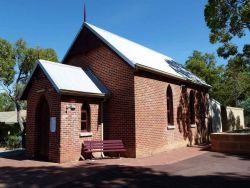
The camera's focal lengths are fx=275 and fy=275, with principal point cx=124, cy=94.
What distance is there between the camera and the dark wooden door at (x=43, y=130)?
14.3m

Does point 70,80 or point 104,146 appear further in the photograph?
point 70,80

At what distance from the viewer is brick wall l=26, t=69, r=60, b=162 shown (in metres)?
12.9

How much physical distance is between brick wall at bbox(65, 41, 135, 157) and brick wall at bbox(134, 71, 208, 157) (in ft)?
1.16

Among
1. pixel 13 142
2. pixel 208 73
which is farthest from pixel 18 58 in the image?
pixel 208 73

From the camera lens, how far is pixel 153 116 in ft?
50.0

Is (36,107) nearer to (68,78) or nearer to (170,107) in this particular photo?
(68,78)

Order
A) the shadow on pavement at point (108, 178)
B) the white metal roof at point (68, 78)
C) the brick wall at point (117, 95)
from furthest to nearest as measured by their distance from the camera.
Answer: the brick wall at point (117, 95), the white metal roof at point (68, 78), the shadow on pavement at point (108, 178)

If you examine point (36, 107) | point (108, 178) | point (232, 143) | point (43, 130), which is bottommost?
point (108, 178)

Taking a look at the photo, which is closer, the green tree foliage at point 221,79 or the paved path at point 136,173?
the paved path at point 136,173

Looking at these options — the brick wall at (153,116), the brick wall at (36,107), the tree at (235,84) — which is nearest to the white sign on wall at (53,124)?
the brick wall at (36,107)

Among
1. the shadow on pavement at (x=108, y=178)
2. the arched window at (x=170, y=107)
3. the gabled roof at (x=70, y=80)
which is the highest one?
the gabled roof at (x=70, y=80)

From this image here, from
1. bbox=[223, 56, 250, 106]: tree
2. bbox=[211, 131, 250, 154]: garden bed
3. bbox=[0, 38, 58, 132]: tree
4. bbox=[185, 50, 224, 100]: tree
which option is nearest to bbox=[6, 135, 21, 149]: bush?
bbox=[0, 38, 58, 132]: tree

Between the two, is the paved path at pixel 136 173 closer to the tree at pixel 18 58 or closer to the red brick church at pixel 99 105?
the red brick church at pixel 99 105

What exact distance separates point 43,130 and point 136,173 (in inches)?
261
